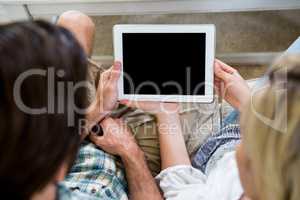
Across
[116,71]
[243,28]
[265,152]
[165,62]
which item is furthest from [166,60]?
[243,28]

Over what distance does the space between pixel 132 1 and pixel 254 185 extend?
37.0 inches

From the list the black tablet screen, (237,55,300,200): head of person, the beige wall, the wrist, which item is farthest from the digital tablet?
the beige wall

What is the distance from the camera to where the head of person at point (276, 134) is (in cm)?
60

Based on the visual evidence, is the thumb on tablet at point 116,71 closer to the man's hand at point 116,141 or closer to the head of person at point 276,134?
the man's hand at point 116,141

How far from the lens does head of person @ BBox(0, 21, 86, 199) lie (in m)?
0.54

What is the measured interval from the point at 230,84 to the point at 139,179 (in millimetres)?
323

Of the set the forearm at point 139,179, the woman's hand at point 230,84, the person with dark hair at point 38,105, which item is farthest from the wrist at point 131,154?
the person with dark hair at point 38,105

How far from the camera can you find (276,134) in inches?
24.2

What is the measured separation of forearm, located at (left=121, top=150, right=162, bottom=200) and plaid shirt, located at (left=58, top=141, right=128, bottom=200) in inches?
0.9

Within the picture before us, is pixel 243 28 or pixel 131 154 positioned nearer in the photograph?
pixel 131 154

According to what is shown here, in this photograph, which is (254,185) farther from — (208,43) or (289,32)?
(289,32)

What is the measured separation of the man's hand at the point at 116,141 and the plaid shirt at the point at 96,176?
0.02 m

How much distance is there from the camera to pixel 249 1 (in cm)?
148

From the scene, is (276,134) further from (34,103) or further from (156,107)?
(156,107)
